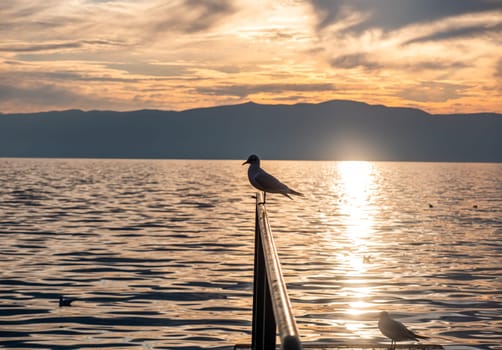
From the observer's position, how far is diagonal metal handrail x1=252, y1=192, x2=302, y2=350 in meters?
2.91

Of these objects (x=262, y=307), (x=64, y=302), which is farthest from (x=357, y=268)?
(x=262, y=307)

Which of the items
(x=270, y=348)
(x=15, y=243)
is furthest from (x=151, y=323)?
(x=15, y=243)

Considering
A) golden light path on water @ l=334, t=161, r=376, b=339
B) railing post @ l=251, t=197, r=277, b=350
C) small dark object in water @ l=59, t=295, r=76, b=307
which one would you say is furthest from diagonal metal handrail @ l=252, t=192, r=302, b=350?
small dark object in water @ l=59, t=295, r=76, b=307

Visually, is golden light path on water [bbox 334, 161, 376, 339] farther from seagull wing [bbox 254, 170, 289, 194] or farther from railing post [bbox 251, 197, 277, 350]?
railing post [bbox 251, 197, 277, 350]

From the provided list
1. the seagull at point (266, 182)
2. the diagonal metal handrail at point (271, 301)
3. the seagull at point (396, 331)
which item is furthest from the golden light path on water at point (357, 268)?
the diagonal metal handrail at point (271, 301)

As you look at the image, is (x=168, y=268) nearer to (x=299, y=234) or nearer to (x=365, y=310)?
(x=365, y=310)

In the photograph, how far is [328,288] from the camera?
21234mm

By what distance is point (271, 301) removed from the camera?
4121 mm

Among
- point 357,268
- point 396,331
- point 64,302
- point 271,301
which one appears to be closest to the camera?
point 271,301

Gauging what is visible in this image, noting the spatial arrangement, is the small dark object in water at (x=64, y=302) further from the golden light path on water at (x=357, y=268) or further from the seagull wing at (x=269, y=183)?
the seagull wing at (x=269, y=183)

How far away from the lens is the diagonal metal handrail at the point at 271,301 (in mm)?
2909

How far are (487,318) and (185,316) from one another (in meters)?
7.03

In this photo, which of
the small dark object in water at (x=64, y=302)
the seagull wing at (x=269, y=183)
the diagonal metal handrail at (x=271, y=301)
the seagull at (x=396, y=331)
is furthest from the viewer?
the small dark object in water at (x=64, y=302)

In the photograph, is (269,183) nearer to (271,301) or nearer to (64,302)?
(64,302)
